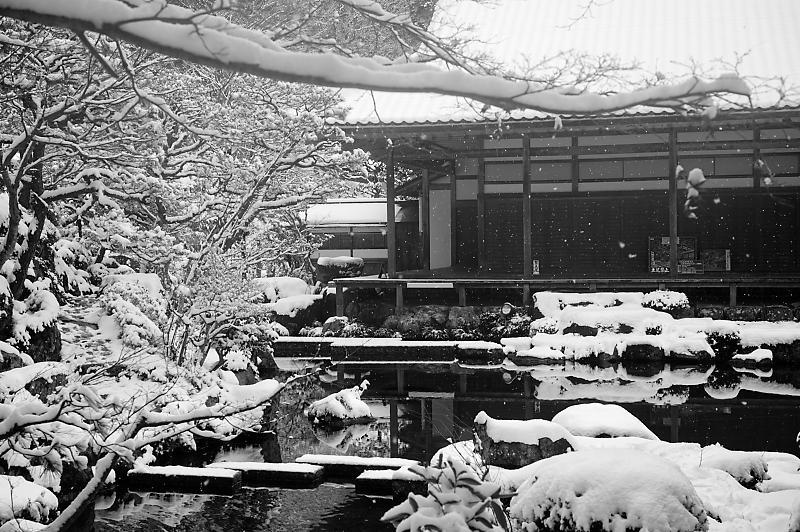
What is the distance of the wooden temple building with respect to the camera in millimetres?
15133

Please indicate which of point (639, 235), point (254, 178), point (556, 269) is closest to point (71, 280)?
point (254, 178)

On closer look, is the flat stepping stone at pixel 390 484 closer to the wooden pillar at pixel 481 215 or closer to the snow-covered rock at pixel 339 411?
the snow-covered rock at pixel 339 411

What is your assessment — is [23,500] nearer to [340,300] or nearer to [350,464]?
[350,464]

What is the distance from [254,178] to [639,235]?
10.1 m

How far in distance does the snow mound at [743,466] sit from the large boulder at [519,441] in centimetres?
130

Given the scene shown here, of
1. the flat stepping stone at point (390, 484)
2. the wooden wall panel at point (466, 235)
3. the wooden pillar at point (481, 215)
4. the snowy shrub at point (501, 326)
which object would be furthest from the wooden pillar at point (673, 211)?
the flat stepping stone at point (390, 484)

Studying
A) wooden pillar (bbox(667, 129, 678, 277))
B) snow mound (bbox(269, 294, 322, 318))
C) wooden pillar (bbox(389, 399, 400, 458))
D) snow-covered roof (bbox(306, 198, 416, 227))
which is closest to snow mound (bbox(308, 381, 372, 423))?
wooden pillar (bbox(389, 399, 400, 458))

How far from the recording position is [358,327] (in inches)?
621

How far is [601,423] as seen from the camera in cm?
757

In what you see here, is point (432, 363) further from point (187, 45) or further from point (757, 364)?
point (187, 45)

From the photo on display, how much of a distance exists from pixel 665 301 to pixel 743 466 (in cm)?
810

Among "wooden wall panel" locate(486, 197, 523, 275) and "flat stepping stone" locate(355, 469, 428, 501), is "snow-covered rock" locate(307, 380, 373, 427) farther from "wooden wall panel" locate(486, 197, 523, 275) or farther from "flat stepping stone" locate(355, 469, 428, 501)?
"wooden wall panel" locate(486, 197, 523, 275)

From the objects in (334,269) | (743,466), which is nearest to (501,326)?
(334,269)

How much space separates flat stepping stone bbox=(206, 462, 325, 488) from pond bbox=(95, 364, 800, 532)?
161mm
